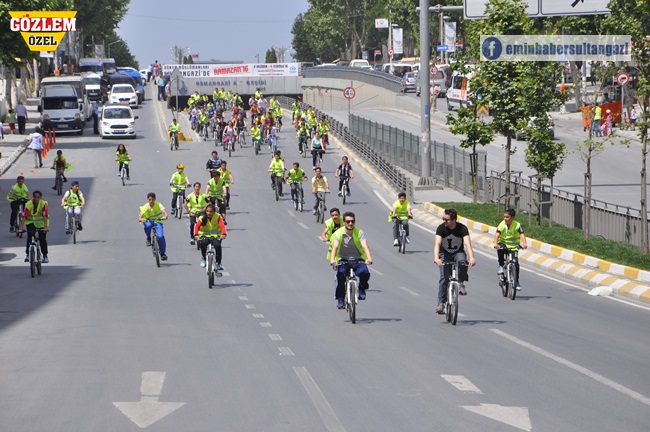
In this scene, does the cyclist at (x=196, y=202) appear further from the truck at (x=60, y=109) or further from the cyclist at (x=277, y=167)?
the truck at (x=60, y=109)

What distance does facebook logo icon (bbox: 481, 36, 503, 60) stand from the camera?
3494 cm

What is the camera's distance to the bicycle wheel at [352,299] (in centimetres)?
1753

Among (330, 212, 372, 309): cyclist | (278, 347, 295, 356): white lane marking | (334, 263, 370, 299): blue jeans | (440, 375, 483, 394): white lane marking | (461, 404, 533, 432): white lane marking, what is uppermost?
(330, 212, 372, 309): cyclist

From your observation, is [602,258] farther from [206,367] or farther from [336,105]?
[336,105]

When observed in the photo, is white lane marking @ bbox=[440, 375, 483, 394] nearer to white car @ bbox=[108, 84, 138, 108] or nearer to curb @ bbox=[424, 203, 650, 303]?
curb @ bbox=[424, 203, 650, 303]

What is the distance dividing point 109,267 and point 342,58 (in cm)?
15726

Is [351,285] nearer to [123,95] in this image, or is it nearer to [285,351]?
[285,351]

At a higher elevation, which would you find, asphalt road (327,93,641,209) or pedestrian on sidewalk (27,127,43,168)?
pedestrian on sidewalk (27,127,43,168)

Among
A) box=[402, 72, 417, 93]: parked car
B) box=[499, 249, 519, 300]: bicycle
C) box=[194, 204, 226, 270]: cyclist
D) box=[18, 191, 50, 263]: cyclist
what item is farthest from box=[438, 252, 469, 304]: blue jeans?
box=[402, 72, 417, 93]: parked car

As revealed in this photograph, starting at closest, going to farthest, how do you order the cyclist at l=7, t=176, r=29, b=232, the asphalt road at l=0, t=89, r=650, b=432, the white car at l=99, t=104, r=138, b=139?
the asphalt road at l=0, t=89, r=650, b=432, the cyclist at l=7, t=176, r=29, b=232, the white car at l=99, t=104, r=138, b=139

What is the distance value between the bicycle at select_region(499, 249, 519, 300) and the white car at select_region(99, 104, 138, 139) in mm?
43161

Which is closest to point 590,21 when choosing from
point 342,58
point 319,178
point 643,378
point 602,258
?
point 319,178

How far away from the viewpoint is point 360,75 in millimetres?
89562

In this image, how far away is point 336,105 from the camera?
317ft
